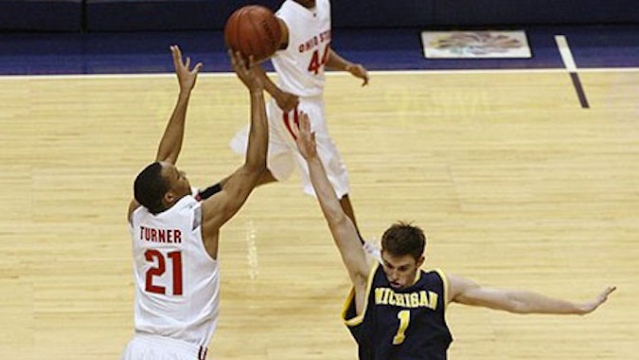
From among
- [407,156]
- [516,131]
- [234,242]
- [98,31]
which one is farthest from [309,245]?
[98,31]

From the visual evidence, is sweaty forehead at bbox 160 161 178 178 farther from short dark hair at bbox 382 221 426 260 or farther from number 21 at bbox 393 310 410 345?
number 21 at bbox 393 310 410 345

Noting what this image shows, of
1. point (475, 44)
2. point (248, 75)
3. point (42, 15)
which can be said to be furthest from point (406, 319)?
point (42, 15)

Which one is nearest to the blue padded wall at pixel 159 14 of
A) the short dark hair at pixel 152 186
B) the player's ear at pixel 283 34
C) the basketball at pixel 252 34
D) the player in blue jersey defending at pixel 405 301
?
the player's ear at pixel 283 34

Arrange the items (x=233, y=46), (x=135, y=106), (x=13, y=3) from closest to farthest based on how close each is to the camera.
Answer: (x=233, y=46) < (x=135, y=106) < (x=13, y=3)

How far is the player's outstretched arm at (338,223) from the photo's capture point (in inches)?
224

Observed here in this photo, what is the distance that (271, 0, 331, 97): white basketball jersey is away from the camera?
7410 millimetres

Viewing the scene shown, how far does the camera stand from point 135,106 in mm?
9875

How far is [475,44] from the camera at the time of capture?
35.7 feet

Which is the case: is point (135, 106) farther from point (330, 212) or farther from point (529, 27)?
point (330, 212)

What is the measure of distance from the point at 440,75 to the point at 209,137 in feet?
6.05

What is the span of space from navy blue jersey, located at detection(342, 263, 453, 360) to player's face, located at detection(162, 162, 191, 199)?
90 cm

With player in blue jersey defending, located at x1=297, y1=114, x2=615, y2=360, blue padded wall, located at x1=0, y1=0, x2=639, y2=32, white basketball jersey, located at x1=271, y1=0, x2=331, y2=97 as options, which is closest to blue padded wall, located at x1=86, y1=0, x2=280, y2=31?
blue padded wall, located at x1=0, y1=0, x2=639, y2=32

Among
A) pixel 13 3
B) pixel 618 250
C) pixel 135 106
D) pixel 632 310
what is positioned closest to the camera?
pixel 632 310

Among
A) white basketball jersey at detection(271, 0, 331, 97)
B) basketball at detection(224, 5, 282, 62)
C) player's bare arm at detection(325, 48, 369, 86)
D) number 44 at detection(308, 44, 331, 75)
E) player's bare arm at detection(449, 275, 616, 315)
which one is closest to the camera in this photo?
player's bare arm at detection(449, 275, 616, 315)
